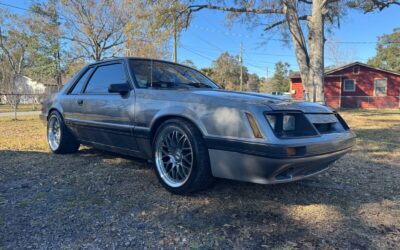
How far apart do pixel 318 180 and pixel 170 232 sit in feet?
7.44

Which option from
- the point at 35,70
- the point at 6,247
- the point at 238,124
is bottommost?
the point at 6,247

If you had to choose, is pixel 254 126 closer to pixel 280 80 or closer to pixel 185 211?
pixel 185 211

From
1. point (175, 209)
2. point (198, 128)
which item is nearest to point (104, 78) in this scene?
point (198, 128)

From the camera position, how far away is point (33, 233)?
8.30 feet

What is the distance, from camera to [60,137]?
17.0ft

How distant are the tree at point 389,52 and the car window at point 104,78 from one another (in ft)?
179

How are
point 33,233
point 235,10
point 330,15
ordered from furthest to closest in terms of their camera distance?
point 330,15 < point 235,10 < point 33,233

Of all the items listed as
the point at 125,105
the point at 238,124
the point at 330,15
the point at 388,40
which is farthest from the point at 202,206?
the point at 388,40

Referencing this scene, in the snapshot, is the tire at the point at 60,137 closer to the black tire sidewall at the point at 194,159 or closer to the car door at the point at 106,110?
the car door at the point at 106,110

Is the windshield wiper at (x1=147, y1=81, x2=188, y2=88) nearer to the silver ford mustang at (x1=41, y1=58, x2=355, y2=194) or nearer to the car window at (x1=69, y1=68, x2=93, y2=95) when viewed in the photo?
the silver ford mustang at (x1=41, y1=58, x2=355, y2=194)

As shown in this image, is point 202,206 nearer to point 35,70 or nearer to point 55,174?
point 55,174

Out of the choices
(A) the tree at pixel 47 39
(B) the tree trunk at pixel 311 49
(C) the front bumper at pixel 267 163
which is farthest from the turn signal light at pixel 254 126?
(A) the tree at pixel 47 39

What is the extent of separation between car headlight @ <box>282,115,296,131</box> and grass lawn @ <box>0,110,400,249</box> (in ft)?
2.59

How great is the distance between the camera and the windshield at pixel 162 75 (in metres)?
3.95
